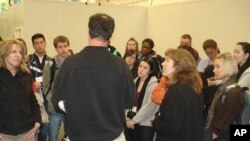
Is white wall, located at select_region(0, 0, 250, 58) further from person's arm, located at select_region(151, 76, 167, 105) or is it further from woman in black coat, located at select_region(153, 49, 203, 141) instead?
woman in black coat, located at select_region(153, 49, 203, 141)

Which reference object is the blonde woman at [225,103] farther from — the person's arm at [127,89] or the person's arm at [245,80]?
the person's arm at [127,89]

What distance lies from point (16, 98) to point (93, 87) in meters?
0.98

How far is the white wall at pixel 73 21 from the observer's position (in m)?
6.37

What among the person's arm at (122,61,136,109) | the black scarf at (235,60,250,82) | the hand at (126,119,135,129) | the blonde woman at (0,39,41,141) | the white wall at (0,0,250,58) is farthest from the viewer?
the white wall at (0,0,250,58)

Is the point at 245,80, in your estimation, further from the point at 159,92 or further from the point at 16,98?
the point at 16,98

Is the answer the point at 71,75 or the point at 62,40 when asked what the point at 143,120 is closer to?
the point at 62,40

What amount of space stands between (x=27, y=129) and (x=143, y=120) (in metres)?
1.28

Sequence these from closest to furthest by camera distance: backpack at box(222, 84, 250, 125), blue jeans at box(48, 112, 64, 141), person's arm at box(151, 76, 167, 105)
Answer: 1. backpack at box(222, 84, 250, 125)
2. person's arm at box(151, 76, 167, 105)
3. blue jeans at box(48, 112, 64, 141)

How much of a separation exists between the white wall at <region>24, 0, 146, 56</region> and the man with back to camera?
174 inches

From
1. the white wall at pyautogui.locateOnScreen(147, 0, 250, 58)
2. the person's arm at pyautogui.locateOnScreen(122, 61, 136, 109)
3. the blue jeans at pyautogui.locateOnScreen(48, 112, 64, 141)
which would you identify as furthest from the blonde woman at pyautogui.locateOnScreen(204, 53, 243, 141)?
the white wall at pyautogui.locateOnScreen(147, 0, 250, 58)

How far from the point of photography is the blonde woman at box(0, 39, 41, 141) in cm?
270

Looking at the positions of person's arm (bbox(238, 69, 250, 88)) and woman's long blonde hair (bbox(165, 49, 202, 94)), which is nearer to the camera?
woman's long blonde hair (bbox(165, 49, 202, 94))

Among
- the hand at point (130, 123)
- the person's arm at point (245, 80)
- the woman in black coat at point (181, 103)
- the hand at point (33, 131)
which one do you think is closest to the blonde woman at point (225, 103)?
the woman in black coat at point (181, 103)

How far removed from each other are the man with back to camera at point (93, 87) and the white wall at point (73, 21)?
442 cm
